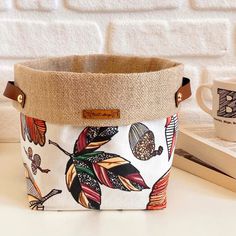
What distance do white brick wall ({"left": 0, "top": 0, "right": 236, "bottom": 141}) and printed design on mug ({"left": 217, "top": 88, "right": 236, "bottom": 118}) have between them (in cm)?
12

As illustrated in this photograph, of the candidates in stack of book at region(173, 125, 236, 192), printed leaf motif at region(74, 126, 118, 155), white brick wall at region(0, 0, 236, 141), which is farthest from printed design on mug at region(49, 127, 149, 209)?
white brick wall at region(0, 0, 236, 141)

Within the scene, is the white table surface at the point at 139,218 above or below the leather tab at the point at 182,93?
below

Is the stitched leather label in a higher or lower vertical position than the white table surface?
higher

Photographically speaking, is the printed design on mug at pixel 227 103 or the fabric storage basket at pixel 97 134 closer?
the fabric storage basket at pixel 97 134

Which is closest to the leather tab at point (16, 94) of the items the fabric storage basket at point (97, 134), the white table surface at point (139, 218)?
the fabric storage basket at point (97, 134)

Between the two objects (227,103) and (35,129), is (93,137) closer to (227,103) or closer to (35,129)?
(35,129)

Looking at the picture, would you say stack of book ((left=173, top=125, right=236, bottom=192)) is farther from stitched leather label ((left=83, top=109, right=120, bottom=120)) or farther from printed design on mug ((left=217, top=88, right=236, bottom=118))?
stitched leather label ((left=83, top=109, right=120, bottom=120))

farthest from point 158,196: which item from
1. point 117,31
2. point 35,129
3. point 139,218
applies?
point 117,31

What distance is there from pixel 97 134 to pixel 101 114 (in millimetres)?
22

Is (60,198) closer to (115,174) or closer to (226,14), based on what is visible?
(115,174)

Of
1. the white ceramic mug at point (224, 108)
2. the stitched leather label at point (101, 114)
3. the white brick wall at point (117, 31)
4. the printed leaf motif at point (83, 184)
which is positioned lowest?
the printed leaf motif at point (83, 184)

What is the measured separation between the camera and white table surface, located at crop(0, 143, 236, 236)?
0.37 meters

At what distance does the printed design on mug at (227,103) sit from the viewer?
0.50 metres

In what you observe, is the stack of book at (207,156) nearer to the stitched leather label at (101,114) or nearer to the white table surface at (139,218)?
the white table surface at (139,218)
